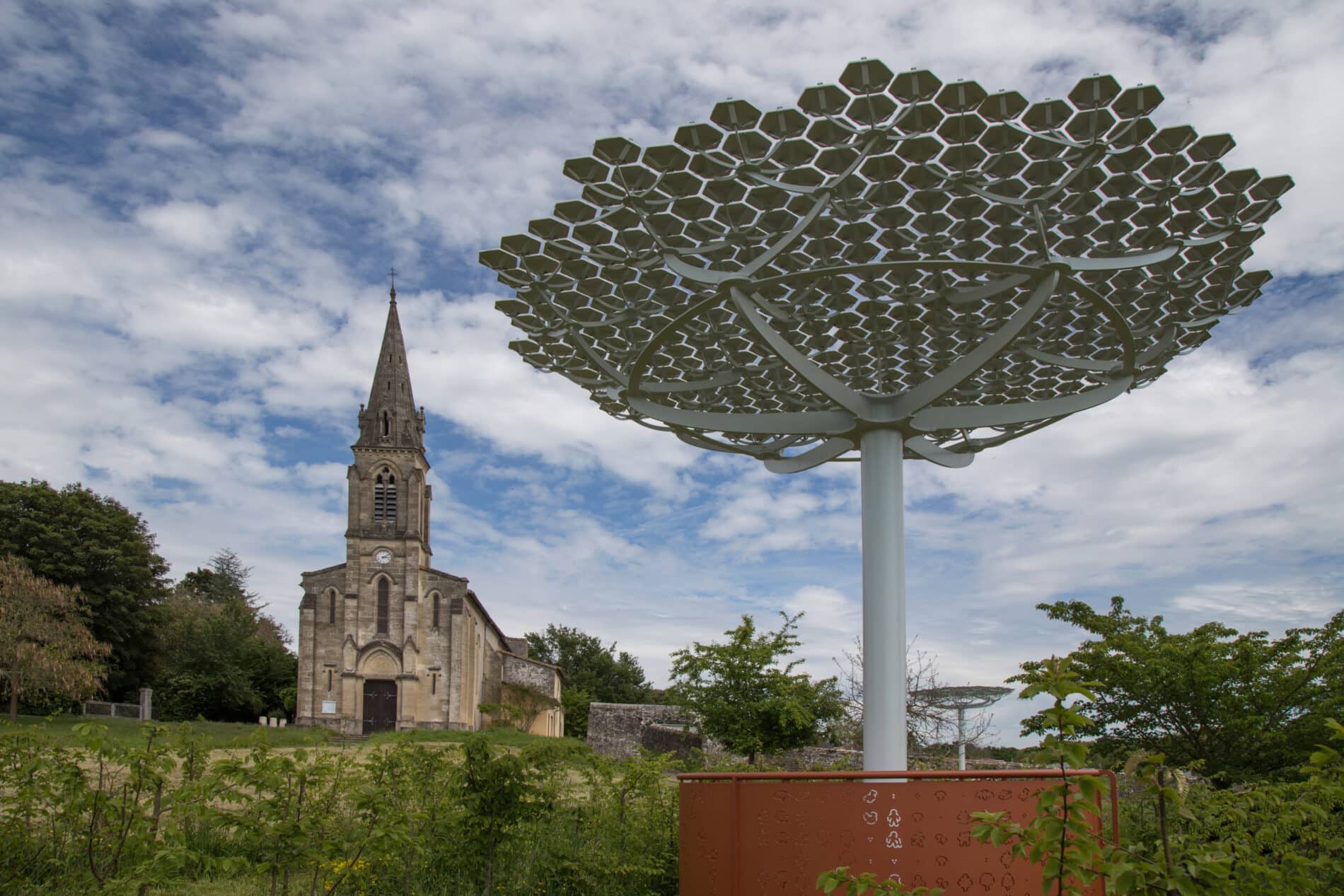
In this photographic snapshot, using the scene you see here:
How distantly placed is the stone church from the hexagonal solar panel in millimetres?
46174

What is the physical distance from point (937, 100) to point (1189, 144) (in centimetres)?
270

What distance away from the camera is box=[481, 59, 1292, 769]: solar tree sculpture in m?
9.79

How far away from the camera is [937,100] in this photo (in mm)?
9508

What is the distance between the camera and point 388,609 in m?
58.2

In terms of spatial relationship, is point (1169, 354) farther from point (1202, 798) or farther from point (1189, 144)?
point (1202, 798)

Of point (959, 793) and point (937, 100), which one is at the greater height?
point (937, 100)

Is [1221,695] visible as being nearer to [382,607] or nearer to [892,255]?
[892,255]

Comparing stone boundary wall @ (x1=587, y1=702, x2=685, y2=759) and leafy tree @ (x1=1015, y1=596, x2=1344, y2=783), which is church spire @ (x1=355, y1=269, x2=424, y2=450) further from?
leafy tree @ (x1=1015, y1=596, x2=1344, y2=783)

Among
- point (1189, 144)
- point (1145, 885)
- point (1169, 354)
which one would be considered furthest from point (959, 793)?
point (1169, 354)

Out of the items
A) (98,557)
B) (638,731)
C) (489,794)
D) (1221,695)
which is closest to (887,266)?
(489,794)

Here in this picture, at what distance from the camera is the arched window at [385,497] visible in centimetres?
5969

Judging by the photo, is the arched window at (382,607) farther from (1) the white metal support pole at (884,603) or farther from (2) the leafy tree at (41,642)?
(1) the white metal support pole at (884,603)

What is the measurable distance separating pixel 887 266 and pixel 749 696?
48.9 ft

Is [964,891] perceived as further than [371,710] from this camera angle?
No
